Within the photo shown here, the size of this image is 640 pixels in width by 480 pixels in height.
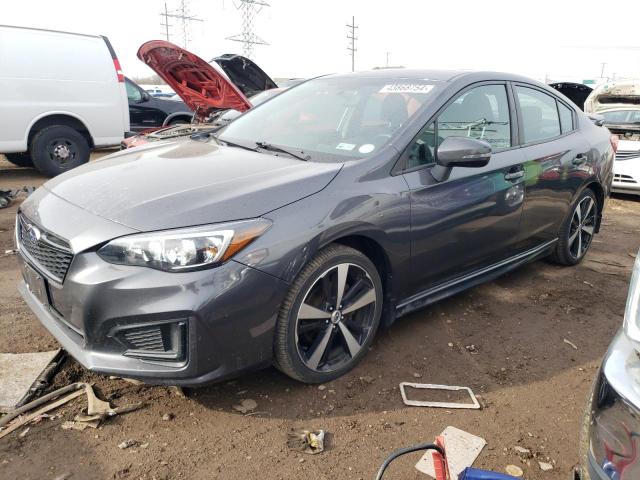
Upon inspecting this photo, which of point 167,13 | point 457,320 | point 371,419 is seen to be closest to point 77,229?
point 371,419

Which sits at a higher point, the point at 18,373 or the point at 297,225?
the point at 297,225

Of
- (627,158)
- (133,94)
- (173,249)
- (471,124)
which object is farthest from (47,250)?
(133,94)

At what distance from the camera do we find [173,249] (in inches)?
83.5

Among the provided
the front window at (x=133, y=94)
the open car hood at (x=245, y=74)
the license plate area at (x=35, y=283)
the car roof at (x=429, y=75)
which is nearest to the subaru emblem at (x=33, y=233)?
the license plate area at (x=35, y=283)

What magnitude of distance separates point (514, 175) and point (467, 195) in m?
0.55

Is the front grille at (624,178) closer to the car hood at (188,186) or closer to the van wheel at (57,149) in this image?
the car hood at (188,186)

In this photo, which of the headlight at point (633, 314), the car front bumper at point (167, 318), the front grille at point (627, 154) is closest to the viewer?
the headlight at point (633, 314)

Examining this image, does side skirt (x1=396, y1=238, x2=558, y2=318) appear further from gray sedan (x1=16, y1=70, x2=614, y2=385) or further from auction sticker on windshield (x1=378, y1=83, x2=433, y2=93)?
auction sticker on windshield (x1=378, y1=83, x2=433, y2=93)

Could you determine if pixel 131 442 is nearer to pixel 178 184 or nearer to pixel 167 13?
pixel 178 184

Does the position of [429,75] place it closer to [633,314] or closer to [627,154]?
[633,314]

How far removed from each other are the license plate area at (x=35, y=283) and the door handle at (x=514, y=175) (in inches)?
107

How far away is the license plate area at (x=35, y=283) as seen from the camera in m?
2.43

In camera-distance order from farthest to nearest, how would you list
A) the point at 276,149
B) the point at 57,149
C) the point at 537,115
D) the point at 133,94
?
the point at 133,94
the point at 57,149
the point at 537,115
the point at 276,149

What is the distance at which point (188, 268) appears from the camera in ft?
6.93
